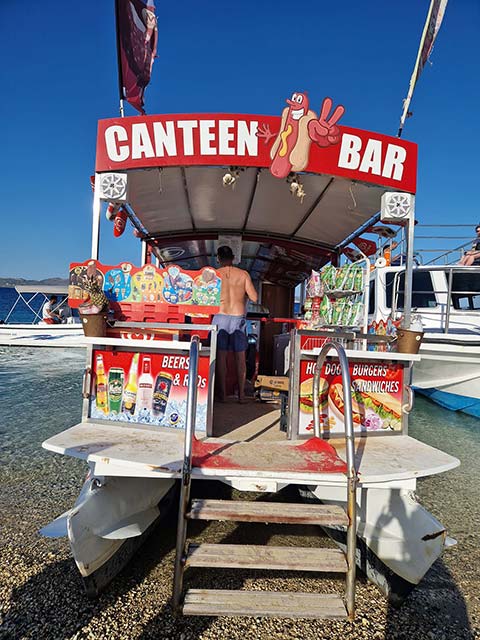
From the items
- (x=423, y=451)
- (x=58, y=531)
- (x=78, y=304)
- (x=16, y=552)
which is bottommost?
(x=16, y=552)

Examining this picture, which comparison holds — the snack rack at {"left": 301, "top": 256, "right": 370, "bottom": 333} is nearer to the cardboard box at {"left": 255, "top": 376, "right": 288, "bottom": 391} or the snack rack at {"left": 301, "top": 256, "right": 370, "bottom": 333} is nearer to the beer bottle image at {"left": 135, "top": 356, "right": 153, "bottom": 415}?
the cardboard box at {"left": 255, "top": 376, "right": 288, "bottom": 391}

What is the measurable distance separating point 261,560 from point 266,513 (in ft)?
0.75

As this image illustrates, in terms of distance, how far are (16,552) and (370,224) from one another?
5208 mm

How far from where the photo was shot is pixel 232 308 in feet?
14.5

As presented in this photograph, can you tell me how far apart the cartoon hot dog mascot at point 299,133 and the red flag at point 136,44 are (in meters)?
2.81

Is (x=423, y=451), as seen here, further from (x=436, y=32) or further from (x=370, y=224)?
(x=436, y=32)

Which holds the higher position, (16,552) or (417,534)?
(417,534)

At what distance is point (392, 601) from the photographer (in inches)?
106

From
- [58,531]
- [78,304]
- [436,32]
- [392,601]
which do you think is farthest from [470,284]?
[58,531]

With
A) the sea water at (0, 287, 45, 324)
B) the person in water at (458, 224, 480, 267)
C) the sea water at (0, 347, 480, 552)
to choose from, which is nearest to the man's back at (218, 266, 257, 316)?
the sea water at (0, 347, 480, 552)

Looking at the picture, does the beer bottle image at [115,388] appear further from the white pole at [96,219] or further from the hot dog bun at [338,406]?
the hot dog bun at [338,406]

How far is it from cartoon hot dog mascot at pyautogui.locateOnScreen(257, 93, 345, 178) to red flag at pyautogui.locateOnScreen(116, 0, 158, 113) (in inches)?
111

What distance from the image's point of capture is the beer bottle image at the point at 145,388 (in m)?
3.11

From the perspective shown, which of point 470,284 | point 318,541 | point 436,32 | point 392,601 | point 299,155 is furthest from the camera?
point 470,284
